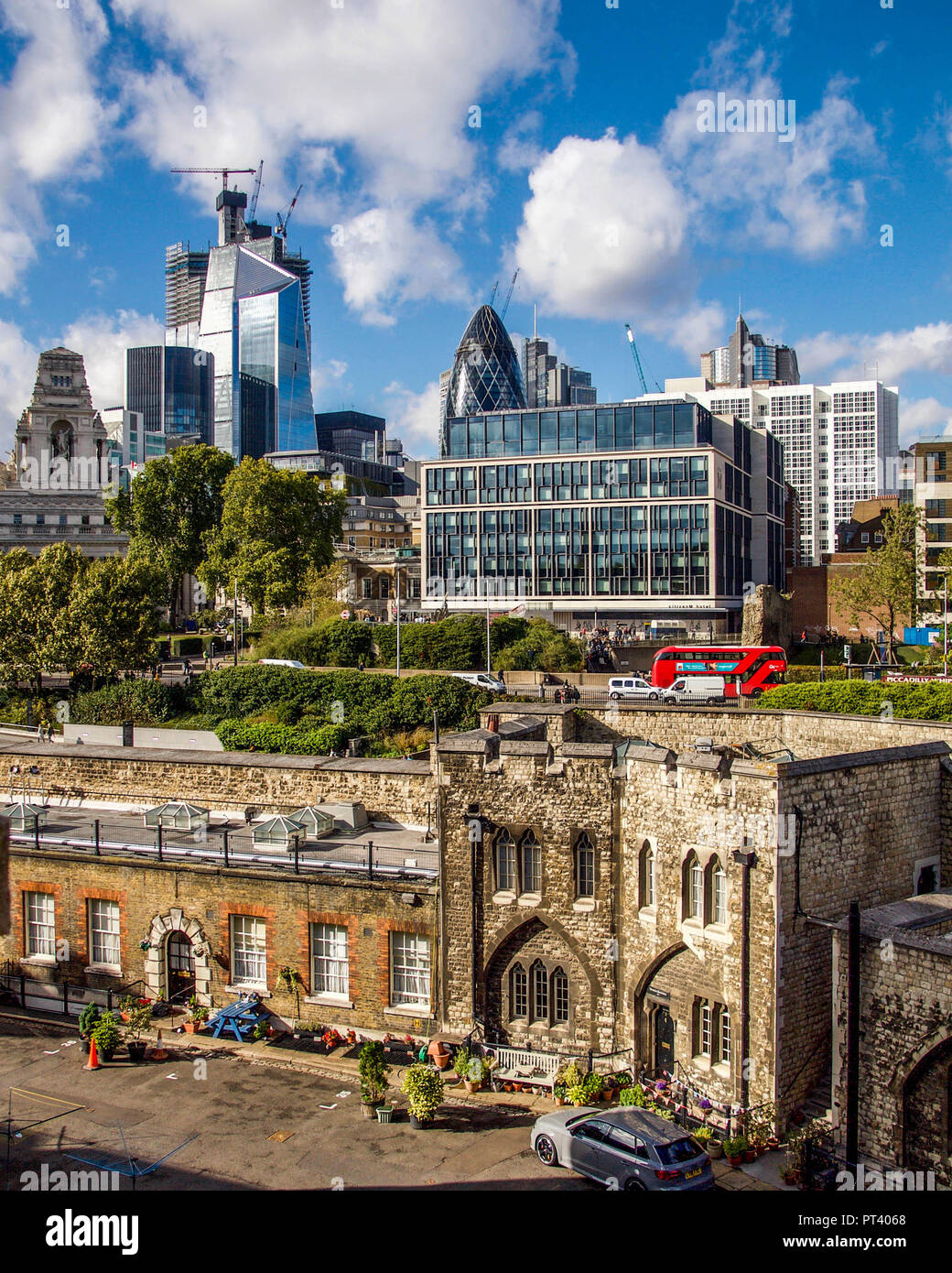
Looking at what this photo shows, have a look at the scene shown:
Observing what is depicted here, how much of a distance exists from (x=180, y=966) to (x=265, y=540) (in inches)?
2102

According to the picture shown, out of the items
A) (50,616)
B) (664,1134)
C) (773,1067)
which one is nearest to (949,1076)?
(773,1067)

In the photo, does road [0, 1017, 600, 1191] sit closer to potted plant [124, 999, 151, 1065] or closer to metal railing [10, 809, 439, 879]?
potted plant [124, 999, 151, 1065]

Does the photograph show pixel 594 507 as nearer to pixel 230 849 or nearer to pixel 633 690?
pixel 633 690

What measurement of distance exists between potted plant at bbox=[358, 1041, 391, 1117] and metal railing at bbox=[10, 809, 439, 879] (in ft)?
16.1

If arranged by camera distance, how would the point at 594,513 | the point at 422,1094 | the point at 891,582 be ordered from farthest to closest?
1. the point at 594,513
2. the point at 891,582
3. the point at 422,1094

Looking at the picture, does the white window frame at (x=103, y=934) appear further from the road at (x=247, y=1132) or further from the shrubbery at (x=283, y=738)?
the shrubbery at (x=283, y=738)

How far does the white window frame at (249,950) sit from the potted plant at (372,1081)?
5761 millimetres

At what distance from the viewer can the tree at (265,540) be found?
74750mm

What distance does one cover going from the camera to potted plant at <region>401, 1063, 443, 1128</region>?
2019 cm

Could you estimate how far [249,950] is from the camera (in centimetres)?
2617

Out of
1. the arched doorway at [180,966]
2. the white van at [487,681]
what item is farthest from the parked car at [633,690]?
the arched doorway at [180,966]

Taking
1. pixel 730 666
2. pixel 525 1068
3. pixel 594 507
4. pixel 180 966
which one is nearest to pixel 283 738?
pixel 180 966
